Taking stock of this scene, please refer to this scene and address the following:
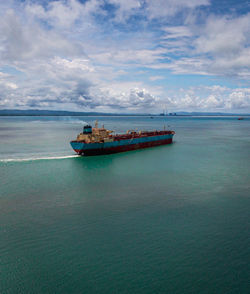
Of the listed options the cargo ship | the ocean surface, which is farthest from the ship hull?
the ocean surface

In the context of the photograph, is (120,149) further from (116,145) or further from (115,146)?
(115,146)

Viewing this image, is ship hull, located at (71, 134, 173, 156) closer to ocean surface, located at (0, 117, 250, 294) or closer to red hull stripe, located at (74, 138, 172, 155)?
red hull stripe, located at (74, 138, 172, 155)

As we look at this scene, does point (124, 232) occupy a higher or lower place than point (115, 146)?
lower

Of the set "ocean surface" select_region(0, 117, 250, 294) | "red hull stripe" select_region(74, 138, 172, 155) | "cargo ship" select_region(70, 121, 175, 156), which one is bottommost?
"ocean surface" select_region(0, 117, 250, 294)

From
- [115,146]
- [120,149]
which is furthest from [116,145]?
[120,149]

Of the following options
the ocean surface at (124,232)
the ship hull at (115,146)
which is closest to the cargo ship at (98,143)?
the ship hull at (115,146)
